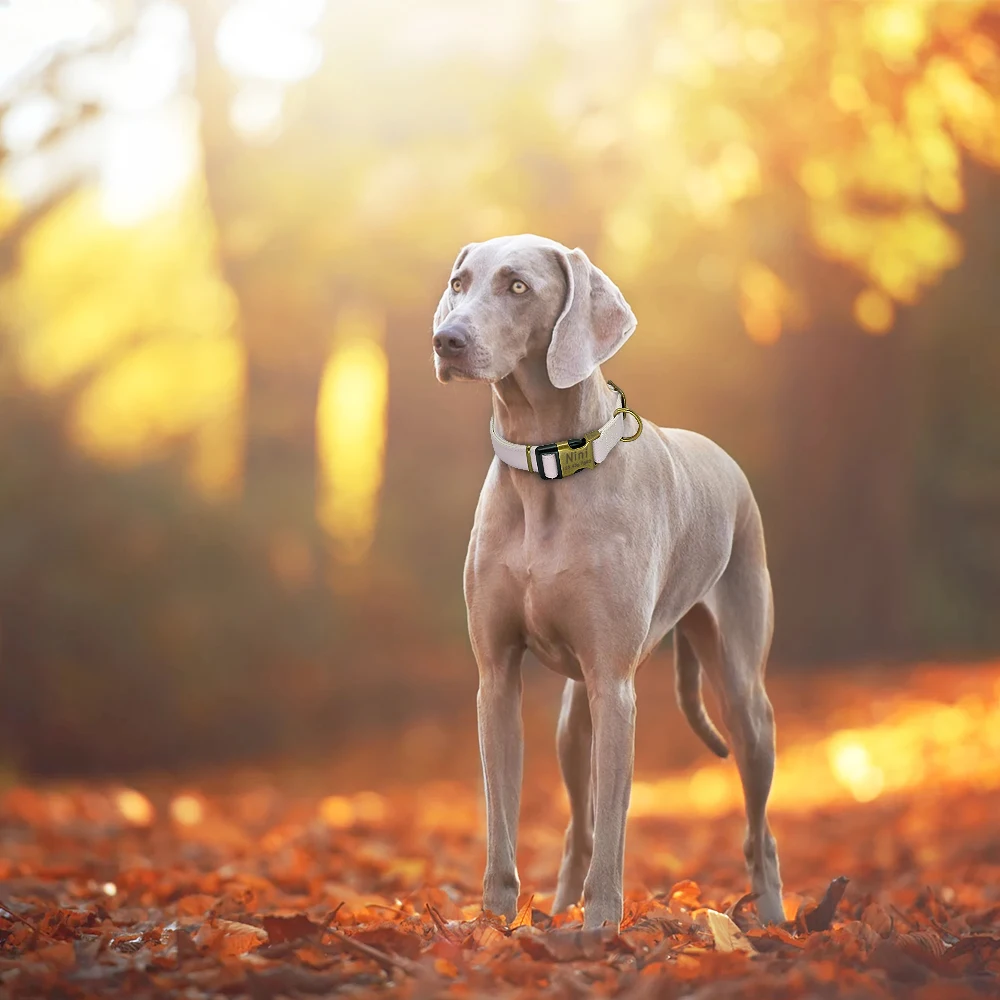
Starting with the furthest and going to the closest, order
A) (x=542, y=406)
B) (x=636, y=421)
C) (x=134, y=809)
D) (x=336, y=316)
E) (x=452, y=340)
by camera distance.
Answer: (x=336, y=316) < (x=134, y=809) < (x=636, y=421) < (x=542, y=406) < (x=452, y=340)

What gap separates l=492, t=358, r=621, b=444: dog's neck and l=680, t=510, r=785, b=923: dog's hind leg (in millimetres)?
1001

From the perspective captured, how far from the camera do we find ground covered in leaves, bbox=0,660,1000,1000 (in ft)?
9.62

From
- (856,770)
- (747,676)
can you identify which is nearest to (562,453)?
(747,676)

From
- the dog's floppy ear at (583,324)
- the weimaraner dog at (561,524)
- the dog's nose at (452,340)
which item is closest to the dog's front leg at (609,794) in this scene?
the weimaraner dog at (561,524)

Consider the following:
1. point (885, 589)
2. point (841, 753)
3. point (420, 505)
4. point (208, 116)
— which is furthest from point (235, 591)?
point (885, 589)

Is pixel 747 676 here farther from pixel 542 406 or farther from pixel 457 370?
pixel 457 370

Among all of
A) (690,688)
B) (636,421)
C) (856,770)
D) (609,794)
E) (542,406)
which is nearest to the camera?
(609,794)

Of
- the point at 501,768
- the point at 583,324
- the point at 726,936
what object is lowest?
the point at 726,936

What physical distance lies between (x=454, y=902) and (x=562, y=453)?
177 cm

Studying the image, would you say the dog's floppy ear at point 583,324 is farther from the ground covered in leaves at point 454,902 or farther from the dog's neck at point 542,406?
the ground covered in leaves at point 454,902

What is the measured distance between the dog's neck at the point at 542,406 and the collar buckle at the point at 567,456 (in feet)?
0.15

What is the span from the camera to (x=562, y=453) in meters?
3.55

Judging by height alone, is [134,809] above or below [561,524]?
below

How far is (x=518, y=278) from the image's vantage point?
3475mm
